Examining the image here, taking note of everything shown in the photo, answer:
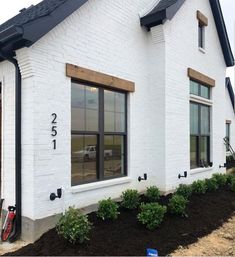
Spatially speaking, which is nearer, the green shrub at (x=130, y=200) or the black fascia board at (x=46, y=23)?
the black fascia board at (x=46, y=23)

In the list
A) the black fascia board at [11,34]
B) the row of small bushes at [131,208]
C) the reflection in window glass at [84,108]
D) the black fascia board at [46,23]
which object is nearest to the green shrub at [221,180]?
the row of small bushes at [131,208]

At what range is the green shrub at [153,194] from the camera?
6629mm

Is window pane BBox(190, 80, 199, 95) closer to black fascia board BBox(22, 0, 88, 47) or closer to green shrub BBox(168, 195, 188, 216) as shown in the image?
green shrub BBox(168, 195, 188, 216)

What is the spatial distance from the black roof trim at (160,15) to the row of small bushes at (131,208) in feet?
13.5

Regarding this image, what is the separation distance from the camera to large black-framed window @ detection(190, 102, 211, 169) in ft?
29.9

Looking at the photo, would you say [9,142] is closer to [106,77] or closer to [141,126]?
[106,77]

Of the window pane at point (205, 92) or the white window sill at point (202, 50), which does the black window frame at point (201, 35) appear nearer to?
the white window sill at point (202, 50)

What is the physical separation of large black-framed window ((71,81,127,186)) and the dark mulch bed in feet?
3.15

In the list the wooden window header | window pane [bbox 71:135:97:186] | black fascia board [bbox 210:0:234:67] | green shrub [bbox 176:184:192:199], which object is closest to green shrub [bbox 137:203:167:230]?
window pane [bbox 71:135:97:186]

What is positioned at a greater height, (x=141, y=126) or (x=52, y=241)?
(x=141, y=126)

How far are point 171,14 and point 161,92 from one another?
1.99 m

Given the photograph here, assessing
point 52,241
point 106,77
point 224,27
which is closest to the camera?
point 52,241

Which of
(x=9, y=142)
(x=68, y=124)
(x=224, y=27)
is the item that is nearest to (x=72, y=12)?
(x=68, y=124)

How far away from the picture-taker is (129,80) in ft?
22.5
